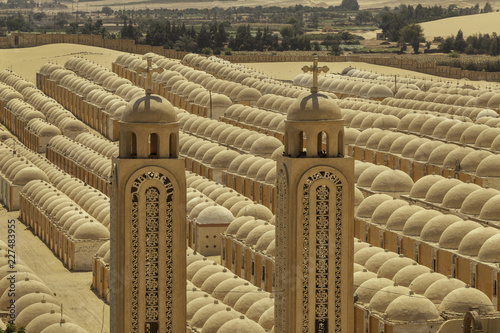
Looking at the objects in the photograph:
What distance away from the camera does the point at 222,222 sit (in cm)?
6119

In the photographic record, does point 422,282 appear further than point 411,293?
Yes

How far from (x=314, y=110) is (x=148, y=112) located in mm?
3884

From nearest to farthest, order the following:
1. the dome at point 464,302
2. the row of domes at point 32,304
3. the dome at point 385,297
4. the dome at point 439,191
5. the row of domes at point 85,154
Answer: the row of domes at point 32,304
the dome at point 464,302
the dome at point 385,297
the dome at point 439,191
the row of domes at point 85,154

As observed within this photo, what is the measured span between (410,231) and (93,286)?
12.5 metres

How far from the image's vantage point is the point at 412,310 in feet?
143

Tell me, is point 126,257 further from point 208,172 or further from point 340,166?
point 208,172

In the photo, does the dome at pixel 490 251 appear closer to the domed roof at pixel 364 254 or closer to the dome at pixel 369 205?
the domed roof at pixel 364 254

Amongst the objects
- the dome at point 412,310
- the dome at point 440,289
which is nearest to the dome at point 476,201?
the dome at point 440,289

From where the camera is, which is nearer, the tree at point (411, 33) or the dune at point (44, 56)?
the dune at point (44, 56)

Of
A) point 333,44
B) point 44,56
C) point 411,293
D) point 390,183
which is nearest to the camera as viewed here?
point 411,293

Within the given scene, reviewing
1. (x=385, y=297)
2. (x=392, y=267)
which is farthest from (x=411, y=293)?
(x=392, y=267)

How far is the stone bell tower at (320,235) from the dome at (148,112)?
3.01m

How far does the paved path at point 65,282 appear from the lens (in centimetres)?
5188

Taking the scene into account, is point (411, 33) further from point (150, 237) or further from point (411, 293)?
point (150, 237)
